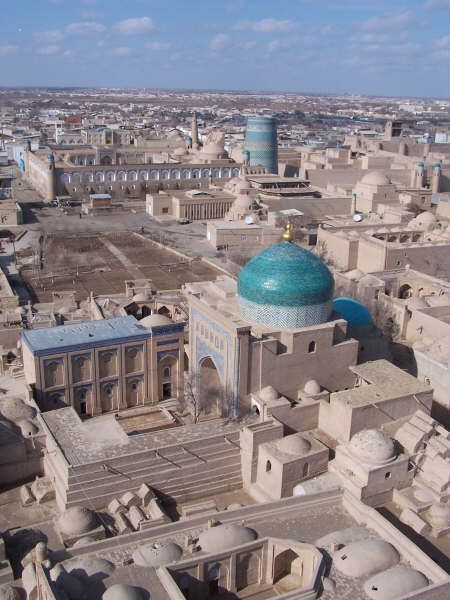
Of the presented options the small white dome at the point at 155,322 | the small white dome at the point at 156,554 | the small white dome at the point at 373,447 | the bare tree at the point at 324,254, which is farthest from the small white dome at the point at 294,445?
the bare tree at the point at 324,254

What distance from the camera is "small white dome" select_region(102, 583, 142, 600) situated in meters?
10.3

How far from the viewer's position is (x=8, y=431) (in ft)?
51.3

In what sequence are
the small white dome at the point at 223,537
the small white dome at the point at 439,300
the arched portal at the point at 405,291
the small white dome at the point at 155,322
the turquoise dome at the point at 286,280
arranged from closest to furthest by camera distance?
the small white dome at the point at 223,537 → the turquoise dome at the point at 286,280 → the small white dome at the point at 155,322 → the small white dome at the point at 439,300 → the arched portal at the point at 405,291

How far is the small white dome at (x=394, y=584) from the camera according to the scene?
10.7 meters

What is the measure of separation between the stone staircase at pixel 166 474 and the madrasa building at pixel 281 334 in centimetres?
163

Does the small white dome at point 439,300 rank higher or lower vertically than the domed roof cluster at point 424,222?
lower

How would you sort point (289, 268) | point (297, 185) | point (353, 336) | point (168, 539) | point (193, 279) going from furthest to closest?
1. point (297, 185)
2. point (193, 279)
3. point (353, 336)
4. point (289, 268)
5. point (168, 539)

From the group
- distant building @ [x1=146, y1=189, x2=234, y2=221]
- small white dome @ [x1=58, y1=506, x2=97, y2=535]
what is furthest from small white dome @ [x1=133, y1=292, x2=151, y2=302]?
distant building @ [x1=146, y1=189, x2=234, y2=221]

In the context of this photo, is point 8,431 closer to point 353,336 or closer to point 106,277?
point 353,336

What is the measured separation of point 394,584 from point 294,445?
447cm

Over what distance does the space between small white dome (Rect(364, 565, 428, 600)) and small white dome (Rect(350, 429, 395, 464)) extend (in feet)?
10.5

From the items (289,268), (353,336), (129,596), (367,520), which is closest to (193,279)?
(353,336)

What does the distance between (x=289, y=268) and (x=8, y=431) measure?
8038 mm

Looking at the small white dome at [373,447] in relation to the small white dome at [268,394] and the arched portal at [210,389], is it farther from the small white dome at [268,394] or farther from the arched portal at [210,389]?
the arched portal at [210,389]
